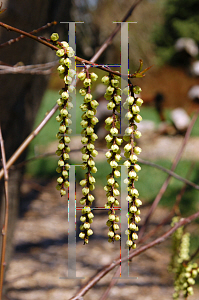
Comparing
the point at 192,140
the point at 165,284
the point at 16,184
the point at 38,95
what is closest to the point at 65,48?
the point at 38,95

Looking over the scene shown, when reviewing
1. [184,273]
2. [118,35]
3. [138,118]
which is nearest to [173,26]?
[118,35]

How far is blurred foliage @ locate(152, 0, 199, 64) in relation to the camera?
483 inches

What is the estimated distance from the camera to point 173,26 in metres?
12.7

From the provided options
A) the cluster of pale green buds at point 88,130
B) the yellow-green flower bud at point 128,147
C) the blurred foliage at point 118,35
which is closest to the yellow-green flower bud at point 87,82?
the cluster of pale green buds at point 88,130

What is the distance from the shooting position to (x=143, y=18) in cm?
1185

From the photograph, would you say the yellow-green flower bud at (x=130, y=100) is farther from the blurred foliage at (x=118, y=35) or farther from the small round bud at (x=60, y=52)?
the blurred foliage at (x=118, y=35)

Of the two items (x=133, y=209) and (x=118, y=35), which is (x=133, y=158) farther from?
(x=118, y=35)

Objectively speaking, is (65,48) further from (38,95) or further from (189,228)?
(189,228)

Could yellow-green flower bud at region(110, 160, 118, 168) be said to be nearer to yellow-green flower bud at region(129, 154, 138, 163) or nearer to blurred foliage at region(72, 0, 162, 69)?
yellow-green flower bud at region(129, 154, 138, 163)

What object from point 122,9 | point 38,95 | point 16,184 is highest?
point 122,9

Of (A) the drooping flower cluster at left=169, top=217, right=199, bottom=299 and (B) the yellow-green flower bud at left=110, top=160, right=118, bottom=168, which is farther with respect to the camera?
(A) the drooping flower cluster at left=169, top=217, right=199, bottom=299

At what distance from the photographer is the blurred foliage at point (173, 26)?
483 inches

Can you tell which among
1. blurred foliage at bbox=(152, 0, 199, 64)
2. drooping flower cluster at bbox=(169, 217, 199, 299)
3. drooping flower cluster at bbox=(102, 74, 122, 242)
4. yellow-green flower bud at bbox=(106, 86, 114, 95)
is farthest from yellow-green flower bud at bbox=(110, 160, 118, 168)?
blurred foliage at bbox=(152, 0, 199, 64)

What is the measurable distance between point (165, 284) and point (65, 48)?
284 centimetres
